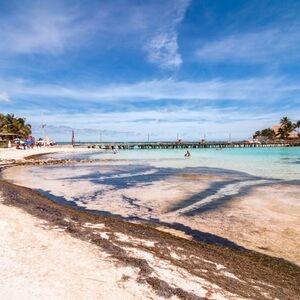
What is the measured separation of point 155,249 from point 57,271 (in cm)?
242

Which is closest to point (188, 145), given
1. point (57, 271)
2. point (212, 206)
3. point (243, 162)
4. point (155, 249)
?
point (243, 162)

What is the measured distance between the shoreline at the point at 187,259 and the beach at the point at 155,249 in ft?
0.06

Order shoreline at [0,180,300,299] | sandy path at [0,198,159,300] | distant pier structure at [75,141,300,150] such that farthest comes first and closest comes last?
1. distant pier structure at [75,141,300,150]
2. shoreline at [0,180,300,299]
3. sandy path at [0,198,159,300]

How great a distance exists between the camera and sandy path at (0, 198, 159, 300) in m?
4.66

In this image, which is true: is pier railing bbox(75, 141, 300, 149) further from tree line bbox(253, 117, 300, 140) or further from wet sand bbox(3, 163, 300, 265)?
wet sand bbox(3, 163, 300, 265)

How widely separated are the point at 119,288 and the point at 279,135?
5441 inches

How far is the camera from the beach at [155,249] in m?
5.02

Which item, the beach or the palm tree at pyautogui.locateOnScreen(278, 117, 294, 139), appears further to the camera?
the palm tree at pyautogui.locateOnScreen(278, 117, 294, 139)

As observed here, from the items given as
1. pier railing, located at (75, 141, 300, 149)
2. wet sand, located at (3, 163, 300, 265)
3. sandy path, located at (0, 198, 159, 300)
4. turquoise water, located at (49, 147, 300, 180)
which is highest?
pier railing, located at (75, 141, 300, 149)

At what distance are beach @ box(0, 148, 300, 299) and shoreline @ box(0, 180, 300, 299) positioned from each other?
0.06 ft

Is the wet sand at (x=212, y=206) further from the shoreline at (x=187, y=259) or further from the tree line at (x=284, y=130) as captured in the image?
the tree line at (x=284, y=130)

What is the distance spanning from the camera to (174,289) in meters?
4.93

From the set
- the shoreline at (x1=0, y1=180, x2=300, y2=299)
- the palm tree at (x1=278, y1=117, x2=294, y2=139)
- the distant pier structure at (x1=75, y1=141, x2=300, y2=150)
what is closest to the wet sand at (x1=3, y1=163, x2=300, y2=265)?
the shoreline at (x1=0, y1=180, x2=300, y2=299)

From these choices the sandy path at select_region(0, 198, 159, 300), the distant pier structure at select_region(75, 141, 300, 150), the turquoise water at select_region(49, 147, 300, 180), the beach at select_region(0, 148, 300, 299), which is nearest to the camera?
the sandy path at select_region(0, 198, 159, 300)
